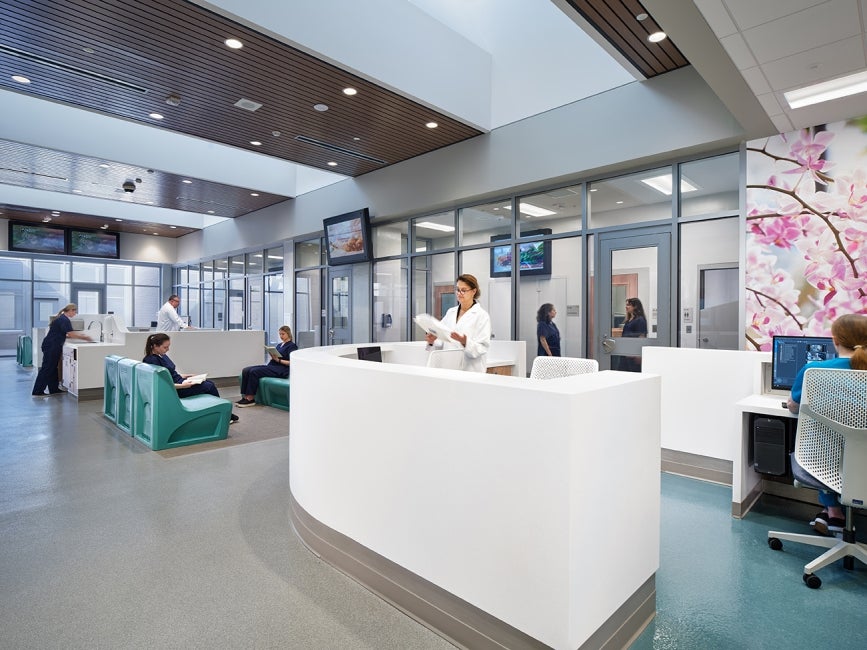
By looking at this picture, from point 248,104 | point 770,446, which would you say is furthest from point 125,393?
point 770,446

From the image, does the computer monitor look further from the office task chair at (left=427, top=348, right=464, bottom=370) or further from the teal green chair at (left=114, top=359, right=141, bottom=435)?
the teal green chair at (left=114, top=359, right=141, bottom=435)

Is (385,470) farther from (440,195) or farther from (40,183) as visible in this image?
(40,183)

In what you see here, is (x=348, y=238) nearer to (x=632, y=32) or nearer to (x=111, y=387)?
(x=111, y=387)

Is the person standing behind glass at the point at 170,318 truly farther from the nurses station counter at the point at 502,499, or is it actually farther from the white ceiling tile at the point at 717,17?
the white ceiling tile at the point at 717,17

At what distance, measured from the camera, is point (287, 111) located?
652 centimetres

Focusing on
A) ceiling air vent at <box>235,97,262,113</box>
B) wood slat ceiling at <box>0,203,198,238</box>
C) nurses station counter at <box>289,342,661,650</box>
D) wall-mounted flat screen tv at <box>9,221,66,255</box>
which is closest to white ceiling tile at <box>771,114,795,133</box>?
nurses station counter at <box>289,342,661,650</box>

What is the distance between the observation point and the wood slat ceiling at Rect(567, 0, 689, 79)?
4191mm

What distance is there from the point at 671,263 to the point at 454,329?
10.4 ft

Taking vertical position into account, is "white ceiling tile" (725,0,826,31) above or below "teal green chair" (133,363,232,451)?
above

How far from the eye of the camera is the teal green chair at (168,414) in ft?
16.5

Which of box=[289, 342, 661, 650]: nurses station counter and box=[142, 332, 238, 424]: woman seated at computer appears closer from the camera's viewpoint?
box=[289, 342, 661, 650]: nurses station counter

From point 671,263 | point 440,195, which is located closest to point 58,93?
point 440,195

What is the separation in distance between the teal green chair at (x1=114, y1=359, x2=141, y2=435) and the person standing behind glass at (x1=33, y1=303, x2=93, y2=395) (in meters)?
3.63

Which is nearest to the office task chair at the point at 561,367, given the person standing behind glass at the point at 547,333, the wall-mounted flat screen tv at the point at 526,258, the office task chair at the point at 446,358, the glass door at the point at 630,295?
the office task chair at the point at 446,358
